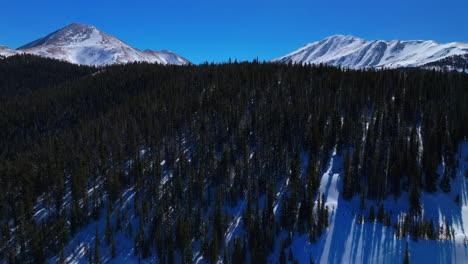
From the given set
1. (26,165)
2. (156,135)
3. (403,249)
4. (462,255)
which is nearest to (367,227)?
(403,249)

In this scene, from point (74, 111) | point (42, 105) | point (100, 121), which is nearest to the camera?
point (100, 121)

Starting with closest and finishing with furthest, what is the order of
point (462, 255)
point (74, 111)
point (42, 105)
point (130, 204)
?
point (462, 255), point (130, 204), point (74, 111), point (42, 105)

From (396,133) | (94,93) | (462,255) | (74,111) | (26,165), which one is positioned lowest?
(462,255)

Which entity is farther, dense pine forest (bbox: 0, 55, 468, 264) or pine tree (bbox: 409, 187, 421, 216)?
dense pine forest (bbox: 0, 55, 468, 264)

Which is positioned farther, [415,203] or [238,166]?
[238,166]

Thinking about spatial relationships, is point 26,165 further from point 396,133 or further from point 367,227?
point 396,133

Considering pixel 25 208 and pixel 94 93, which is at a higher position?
pixel 94 93

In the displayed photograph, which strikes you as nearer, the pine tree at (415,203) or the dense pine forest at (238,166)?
the pine tree at (415,203)

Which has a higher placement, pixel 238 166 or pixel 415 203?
pixel 238 166
